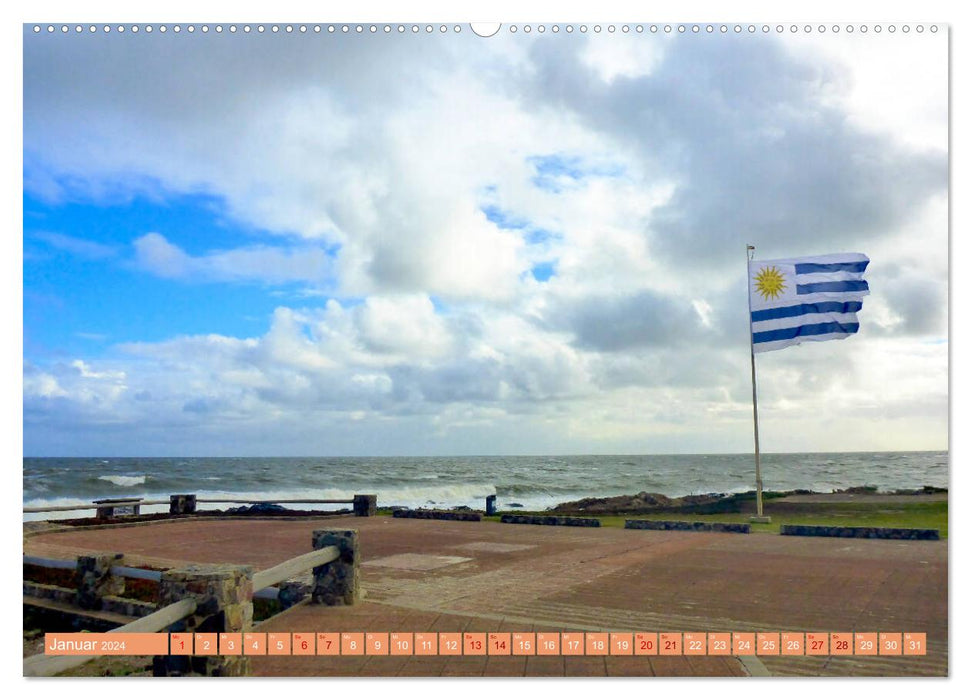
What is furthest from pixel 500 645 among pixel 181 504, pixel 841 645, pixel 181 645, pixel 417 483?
pixel 417 483

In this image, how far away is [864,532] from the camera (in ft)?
41.4

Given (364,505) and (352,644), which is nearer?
(352,644)

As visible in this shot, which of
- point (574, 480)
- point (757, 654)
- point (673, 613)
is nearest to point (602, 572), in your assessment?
point (673, 613)

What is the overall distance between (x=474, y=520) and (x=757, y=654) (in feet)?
38.4

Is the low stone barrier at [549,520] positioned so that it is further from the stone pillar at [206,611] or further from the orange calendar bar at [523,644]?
the stone pillar at [206,611]

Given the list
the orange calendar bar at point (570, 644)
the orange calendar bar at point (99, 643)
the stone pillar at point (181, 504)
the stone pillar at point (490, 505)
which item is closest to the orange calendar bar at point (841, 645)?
the orange calendar bar at point (570, 644)

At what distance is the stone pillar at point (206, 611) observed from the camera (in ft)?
15.3

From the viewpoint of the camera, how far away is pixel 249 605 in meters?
4.99

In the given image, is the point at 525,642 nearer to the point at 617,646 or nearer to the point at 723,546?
the point at 617,646

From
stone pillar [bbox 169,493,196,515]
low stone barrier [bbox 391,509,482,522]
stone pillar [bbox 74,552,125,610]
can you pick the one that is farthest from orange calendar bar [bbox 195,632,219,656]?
stone pillar [bbox 169,493,196,515]

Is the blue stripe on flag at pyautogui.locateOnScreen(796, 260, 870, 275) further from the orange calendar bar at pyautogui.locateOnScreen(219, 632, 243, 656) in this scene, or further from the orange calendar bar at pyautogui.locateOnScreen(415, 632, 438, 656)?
the orange calendar bar at pyautogui.locateOnScreen(219, 632, 243, 656)

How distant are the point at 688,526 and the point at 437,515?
6011mm

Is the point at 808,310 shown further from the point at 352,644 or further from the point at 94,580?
the point at 94,580

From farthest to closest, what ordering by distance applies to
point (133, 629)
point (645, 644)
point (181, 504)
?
point (181, 504)
point (645, 644)
point (133, 629)
